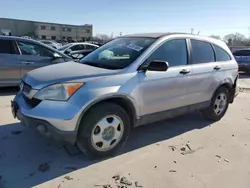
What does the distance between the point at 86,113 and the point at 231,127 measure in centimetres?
315

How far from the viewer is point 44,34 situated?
74.4m

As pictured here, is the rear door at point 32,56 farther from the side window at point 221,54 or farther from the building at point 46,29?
the building at point 46,29

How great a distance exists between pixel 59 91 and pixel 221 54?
3474mm

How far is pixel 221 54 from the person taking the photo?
516cm

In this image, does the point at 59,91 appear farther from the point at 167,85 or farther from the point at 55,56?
the point at 55,56

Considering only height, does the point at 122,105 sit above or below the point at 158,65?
below

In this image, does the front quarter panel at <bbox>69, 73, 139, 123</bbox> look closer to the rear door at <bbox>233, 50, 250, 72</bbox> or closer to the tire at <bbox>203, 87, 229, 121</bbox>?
the tire at <bbox>203, 87, 229, 121</bbox>

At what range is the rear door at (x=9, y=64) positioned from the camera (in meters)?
6.88

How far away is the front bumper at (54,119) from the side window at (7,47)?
14.5ft

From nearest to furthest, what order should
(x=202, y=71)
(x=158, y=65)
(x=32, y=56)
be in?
1. (x=158, y=65)
2. (x=202, y=71)
3. (x=32, y=56)

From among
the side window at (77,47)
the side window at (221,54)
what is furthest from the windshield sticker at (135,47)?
the side window at (77,47)

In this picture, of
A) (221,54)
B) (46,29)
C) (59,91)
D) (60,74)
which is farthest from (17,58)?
(46,29)

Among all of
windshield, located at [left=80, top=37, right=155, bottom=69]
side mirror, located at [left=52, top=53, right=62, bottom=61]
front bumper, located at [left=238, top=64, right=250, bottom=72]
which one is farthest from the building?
windshield, located at [left=80, top=37, right=155, bottom=69]

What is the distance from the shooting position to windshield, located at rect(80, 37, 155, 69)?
3.78 metres
